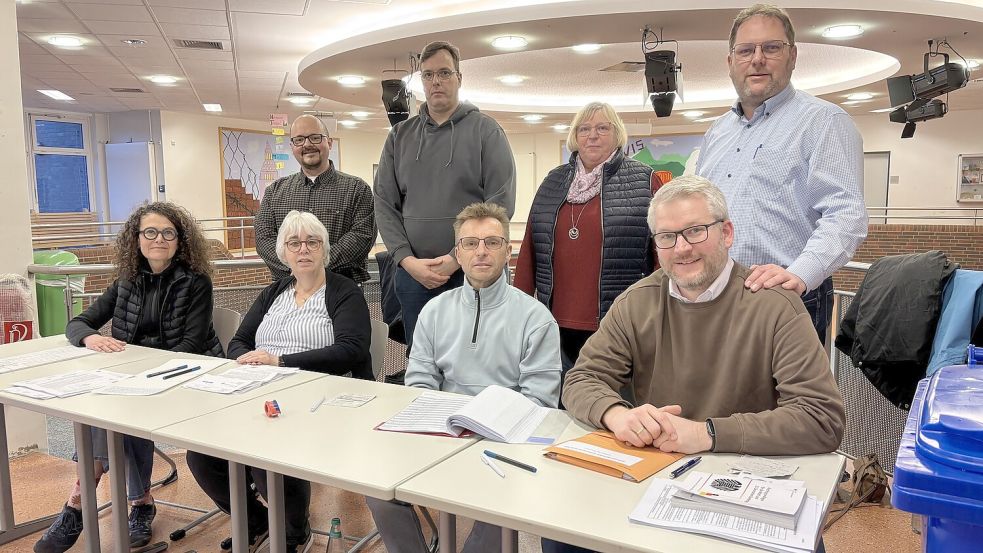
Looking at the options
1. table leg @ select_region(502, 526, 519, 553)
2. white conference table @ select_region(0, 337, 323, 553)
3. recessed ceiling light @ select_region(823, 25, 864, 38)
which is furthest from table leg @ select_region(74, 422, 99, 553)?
recessed ceiling light @ select_region(823, 25, 864, 38)

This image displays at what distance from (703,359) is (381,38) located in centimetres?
507

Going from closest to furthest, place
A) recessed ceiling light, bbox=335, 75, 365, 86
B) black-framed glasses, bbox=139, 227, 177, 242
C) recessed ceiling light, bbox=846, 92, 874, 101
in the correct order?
black-framed glasses, bbox=139, 227, 177, 242 < recessed ceiling light, bbox=335, 75, 365, 86 < recessed ceiling light, bbox=846, 92, 874, 101

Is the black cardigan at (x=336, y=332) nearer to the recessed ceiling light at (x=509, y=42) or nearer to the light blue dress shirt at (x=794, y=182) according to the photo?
the light blue dress shirt at (x=794, y=182)

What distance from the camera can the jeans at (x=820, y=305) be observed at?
2053 millimetres

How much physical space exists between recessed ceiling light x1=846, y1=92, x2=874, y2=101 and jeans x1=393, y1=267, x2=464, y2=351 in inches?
324

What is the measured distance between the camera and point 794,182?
6.74ft

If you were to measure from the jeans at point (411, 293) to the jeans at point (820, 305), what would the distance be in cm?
135

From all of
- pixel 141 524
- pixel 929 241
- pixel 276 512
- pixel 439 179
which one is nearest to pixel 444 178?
pixel 439 179

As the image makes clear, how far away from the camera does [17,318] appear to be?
3768 mm

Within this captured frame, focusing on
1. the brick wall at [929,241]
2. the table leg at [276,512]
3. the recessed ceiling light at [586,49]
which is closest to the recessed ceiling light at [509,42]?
the recessed ceiling light at [586,49]

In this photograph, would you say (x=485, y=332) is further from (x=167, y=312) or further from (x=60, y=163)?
(x=60, y=163)

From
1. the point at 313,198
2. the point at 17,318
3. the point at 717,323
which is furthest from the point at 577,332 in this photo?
the point at 17,318

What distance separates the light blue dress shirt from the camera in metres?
1.95

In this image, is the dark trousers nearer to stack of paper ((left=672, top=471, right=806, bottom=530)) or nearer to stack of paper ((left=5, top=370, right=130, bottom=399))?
stack of paper ((left=5, top=370, right=130, bottom=399))
